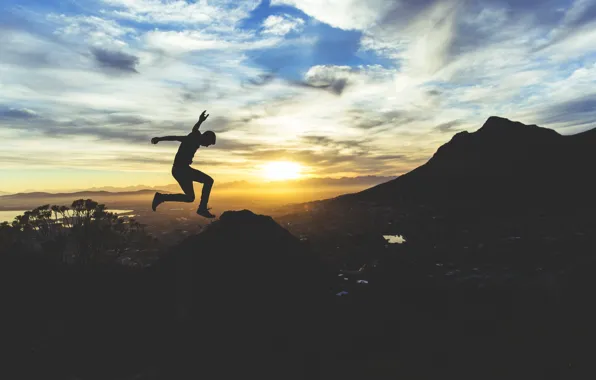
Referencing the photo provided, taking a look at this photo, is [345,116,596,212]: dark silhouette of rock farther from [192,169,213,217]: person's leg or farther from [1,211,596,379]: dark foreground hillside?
[192,169,213,217]: person's leg

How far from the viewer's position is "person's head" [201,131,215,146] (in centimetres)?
1222

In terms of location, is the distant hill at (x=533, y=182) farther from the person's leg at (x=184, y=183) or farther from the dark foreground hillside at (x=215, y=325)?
the person's leg at (x=184, y=183)

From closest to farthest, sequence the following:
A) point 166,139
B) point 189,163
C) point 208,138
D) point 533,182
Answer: point 208,138 → point 166,139 → point 189,163 → point 533,182

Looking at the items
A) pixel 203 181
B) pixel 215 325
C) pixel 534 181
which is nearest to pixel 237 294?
pixel 215 325

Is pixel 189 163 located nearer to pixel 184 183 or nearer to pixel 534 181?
pixel 184 183

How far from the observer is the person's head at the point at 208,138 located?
1222 cm

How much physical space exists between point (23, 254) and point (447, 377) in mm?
31546

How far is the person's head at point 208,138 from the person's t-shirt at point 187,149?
0.16m

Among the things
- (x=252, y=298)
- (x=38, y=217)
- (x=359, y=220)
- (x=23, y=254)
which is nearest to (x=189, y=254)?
(x=252, y=298)

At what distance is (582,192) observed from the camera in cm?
15650

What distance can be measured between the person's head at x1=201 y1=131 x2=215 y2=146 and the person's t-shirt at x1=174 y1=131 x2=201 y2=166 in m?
0.16

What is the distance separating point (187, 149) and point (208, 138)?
87 cm

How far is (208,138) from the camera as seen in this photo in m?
12.3

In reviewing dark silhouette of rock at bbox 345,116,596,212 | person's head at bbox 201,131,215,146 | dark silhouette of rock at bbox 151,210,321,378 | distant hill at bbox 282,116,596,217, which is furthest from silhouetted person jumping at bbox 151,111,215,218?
dark silhouette of rock at bbox 345,116,596,212
